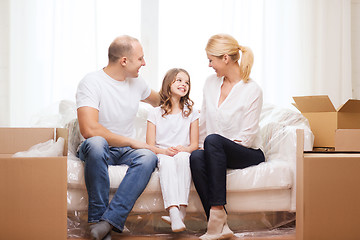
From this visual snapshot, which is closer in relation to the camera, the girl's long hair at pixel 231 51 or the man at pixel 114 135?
the man at pixel 114 135

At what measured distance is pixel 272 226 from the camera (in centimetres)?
211

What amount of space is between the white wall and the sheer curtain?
0.14 ft

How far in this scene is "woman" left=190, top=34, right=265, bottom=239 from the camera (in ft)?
6.15

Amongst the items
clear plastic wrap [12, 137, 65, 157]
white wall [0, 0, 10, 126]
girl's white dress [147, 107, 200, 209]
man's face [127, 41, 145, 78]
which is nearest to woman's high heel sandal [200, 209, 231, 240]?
girl's white dress [147, 107, 200, 209]

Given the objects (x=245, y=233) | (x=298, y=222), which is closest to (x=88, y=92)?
(x=245, y=233)

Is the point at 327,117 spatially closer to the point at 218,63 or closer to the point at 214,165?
the point at 218,63

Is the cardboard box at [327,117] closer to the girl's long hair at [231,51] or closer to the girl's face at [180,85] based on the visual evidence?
the girl's long hair at [231,51]

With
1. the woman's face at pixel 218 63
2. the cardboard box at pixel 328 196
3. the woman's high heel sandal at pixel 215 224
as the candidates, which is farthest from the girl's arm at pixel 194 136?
the cardboard box at pixel 328 196

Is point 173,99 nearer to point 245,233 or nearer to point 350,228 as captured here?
point 245,233

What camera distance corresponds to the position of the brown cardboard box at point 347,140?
1.90 meters

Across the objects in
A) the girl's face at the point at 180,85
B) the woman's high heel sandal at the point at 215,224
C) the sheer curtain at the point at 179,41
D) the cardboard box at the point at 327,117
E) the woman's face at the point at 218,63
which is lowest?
the woman's high heel sandal at the point at 215,224

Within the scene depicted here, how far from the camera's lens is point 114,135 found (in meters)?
2.08

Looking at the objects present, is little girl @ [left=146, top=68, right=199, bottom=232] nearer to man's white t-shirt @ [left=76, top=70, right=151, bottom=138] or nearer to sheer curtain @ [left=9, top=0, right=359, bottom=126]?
man's white t-shirt @ [left=76, top=70, right=151, bottom=138]

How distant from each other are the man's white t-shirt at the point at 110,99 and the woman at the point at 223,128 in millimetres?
370
